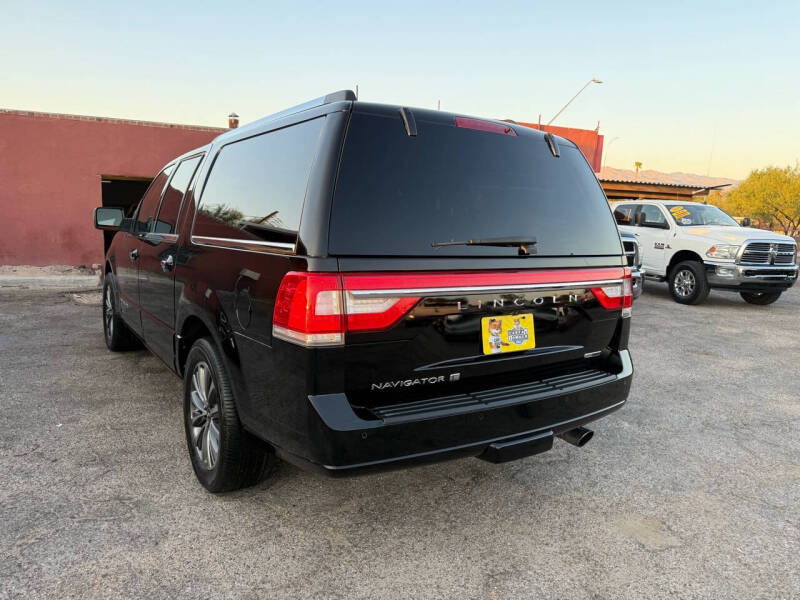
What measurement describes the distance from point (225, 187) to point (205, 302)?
0.67 metres

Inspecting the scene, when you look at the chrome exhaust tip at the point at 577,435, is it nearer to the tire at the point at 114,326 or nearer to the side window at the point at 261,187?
the side window at the point at 261,187

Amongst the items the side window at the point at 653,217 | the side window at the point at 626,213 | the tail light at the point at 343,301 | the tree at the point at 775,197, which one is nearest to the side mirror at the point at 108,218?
the tail light at the point at 343,301

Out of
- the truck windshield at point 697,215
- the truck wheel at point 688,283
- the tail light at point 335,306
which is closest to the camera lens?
the tail light at point 335,306

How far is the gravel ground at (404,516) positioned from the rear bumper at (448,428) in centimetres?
50

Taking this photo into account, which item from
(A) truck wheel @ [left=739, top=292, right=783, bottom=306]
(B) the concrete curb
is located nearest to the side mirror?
(B) the concrete curb

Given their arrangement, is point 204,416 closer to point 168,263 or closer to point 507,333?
point 168,263

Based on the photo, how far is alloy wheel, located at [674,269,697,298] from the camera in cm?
1055

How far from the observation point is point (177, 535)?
8.50 feet

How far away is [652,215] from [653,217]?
0.07 m

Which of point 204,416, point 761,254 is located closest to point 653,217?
point 761,254

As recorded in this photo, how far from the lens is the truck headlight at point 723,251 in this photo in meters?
9.96

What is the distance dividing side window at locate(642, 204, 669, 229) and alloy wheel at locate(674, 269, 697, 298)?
40.8 inches

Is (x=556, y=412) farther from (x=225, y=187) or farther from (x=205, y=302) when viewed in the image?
(x=225, y=187)

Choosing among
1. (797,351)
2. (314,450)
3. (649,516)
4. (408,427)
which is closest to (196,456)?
(314,450)
